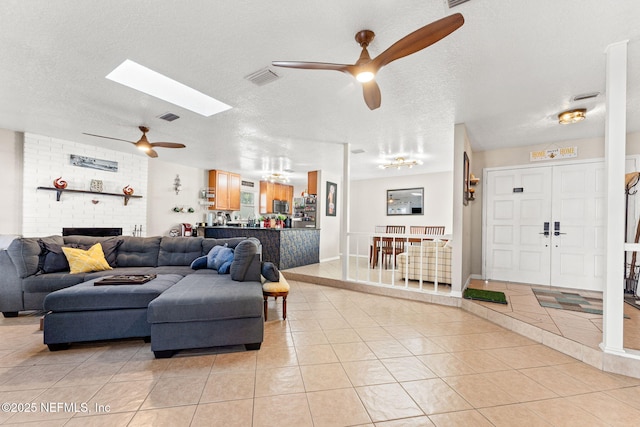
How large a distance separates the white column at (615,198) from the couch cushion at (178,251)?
4916mm

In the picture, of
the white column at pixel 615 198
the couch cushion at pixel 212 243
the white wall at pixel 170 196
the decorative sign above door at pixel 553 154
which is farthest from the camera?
the white wall at pixel 170 196

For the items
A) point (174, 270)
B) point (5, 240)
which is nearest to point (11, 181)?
point (5, 240)

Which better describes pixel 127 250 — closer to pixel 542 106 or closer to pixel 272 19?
pixel 272 19

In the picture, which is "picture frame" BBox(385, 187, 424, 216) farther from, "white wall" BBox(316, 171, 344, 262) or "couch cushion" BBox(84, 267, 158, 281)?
"couch cushion" BBox(84, 267, 158, 281)

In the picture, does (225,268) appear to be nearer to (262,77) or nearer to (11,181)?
Result: (262,77)

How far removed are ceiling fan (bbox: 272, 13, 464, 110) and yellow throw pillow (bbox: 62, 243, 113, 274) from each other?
3.69 m

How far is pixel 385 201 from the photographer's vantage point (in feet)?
28.8

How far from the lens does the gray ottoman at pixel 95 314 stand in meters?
2.52

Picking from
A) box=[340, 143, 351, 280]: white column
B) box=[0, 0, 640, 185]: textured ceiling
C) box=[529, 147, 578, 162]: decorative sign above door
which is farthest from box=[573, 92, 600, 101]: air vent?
box=[340, 143, 351, 280]: white column

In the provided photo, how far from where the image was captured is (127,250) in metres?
4.20

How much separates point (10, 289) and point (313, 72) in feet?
14.7

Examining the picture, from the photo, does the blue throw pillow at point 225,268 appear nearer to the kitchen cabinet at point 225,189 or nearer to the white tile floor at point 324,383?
the white tile floor at point 324,383

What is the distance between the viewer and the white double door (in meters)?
4.48

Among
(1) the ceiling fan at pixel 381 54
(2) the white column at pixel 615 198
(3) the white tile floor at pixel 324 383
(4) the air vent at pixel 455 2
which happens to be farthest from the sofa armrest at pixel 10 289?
(2) the white column at pixel 615 198
